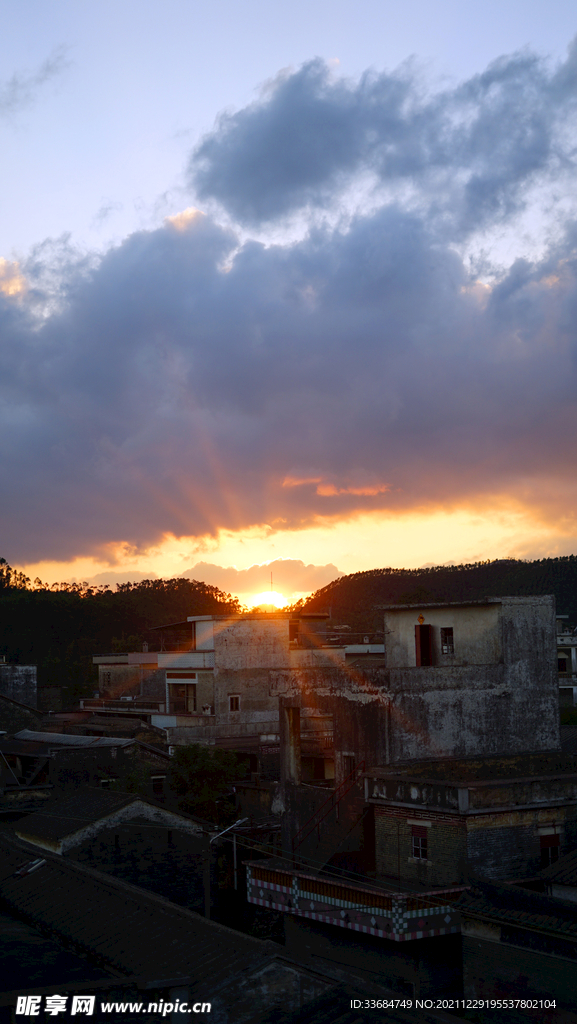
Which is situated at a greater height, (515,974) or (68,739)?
(68,739)

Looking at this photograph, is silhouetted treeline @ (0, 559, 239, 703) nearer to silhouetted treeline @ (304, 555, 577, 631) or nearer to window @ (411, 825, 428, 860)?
silhouetted treeline @ (304, 555, 577, 631)

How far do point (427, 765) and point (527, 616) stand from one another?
8802mm

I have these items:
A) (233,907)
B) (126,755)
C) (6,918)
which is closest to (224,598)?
(126,755)

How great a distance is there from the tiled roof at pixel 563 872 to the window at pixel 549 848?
1.64m

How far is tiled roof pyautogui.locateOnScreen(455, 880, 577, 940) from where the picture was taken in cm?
2072

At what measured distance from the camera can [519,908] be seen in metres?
22.0

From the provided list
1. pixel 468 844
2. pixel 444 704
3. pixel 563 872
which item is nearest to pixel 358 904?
pixel 468 844

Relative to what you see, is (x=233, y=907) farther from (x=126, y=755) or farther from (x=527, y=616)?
(x=527, y=616)

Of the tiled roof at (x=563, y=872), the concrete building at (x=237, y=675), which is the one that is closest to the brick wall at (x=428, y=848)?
the tiled roof at (x=563, y=872)

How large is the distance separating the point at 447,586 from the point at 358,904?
12337cm

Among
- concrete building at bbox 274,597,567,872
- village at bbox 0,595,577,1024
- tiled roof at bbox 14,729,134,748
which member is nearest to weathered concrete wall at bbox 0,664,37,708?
tiled roof at bbox 14,729,134,748

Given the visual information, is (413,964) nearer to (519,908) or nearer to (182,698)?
(519,908)

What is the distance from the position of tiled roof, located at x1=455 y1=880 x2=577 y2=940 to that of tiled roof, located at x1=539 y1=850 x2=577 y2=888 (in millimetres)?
927

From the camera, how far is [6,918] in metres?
15.5
